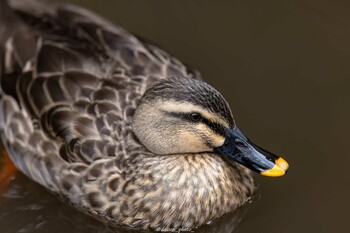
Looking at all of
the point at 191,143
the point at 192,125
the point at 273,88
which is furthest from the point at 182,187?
the point at 273,88

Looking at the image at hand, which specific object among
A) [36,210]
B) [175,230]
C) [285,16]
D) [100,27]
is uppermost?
[285,16]

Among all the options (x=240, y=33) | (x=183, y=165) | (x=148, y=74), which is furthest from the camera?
(x=240, y=33)

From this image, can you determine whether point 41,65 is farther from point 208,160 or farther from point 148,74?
point 208,160

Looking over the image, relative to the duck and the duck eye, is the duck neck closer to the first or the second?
the duck

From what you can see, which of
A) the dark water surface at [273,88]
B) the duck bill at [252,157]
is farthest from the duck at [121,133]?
the dark water surface at [273,88]

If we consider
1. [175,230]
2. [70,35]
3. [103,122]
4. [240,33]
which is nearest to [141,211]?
[175,230]

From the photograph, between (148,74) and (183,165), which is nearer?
(183,165)

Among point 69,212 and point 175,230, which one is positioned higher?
point 175,230

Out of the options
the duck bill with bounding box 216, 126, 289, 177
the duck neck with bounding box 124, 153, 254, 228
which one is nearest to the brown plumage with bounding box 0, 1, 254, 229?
the duck neck with bounding box 124, 153, 254, 228
